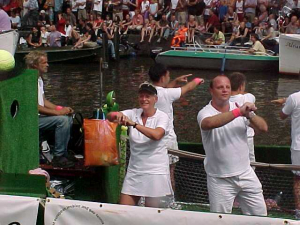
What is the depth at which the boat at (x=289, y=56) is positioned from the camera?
81.4ft

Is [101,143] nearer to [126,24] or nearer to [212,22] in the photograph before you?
[212,22]

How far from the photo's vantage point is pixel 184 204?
7.22 metres

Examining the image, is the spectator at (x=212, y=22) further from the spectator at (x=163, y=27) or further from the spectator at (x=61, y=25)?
the spectator at (x=61, y=25)

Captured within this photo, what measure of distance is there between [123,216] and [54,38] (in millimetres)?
25588

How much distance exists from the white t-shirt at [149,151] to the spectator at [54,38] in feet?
79.6

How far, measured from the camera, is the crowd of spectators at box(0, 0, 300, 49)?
1131 inches

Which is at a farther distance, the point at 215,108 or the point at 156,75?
the point at 156,75

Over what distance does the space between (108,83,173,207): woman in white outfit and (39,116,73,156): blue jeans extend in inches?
51.2

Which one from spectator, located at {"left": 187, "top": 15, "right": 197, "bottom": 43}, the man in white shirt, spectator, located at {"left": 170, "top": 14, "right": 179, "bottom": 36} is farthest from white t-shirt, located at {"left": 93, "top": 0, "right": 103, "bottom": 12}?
the man in white shirt

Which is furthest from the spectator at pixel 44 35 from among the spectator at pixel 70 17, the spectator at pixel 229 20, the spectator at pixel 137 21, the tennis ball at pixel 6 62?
the tennis ball at pixel 6 62

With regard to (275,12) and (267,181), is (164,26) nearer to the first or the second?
(275,12)

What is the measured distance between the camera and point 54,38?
30312 millimetres

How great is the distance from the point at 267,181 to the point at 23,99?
2.79 m

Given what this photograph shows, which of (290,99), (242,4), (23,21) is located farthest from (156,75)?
(23,21)
